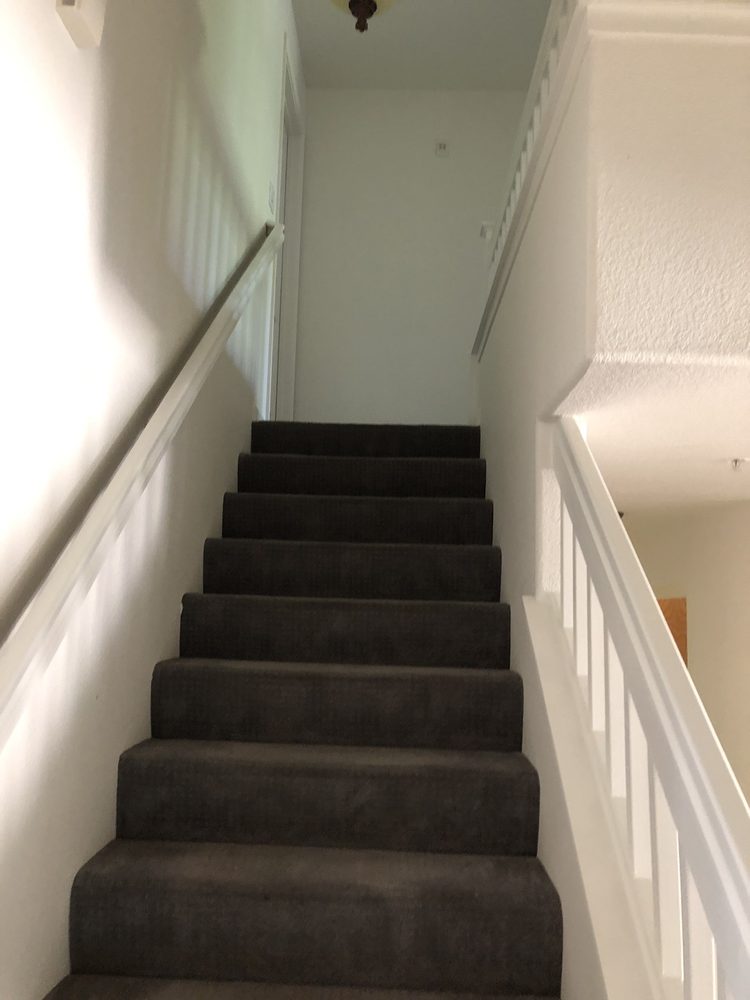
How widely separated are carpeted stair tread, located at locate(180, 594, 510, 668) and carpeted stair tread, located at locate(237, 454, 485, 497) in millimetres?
801

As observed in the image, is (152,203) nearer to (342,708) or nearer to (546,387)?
(546,387)

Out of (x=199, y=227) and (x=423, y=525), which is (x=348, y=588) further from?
(x=199, y=227)

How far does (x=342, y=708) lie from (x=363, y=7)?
223 centimetres

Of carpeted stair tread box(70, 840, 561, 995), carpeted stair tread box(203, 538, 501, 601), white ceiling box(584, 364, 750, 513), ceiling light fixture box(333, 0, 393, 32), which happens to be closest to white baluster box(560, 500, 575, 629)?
white ceiling box(584, 364, 750, 513)

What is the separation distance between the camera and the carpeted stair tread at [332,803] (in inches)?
71.7

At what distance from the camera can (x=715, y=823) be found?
98cm

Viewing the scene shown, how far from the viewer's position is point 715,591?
3359 millimetres

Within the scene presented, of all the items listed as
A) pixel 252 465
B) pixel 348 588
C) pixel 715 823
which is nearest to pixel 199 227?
pixel 252 465

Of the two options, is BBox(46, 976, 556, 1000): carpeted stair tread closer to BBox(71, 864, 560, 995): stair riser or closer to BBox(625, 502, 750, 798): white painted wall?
BBox(71, 864, 560, 995): stair riser

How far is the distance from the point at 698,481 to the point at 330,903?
189 cm

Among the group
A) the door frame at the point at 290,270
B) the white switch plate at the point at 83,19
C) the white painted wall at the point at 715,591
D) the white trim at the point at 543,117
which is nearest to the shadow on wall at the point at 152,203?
the white switch plate at the point at 83,19

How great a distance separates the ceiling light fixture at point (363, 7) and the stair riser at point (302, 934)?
2.58 metres

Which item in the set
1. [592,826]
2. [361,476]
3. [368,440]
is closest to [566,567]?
[592,826]

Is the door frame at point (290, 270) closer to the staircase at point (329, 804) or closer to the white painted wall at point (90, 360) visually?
the white painted wall at point (90, 360)
